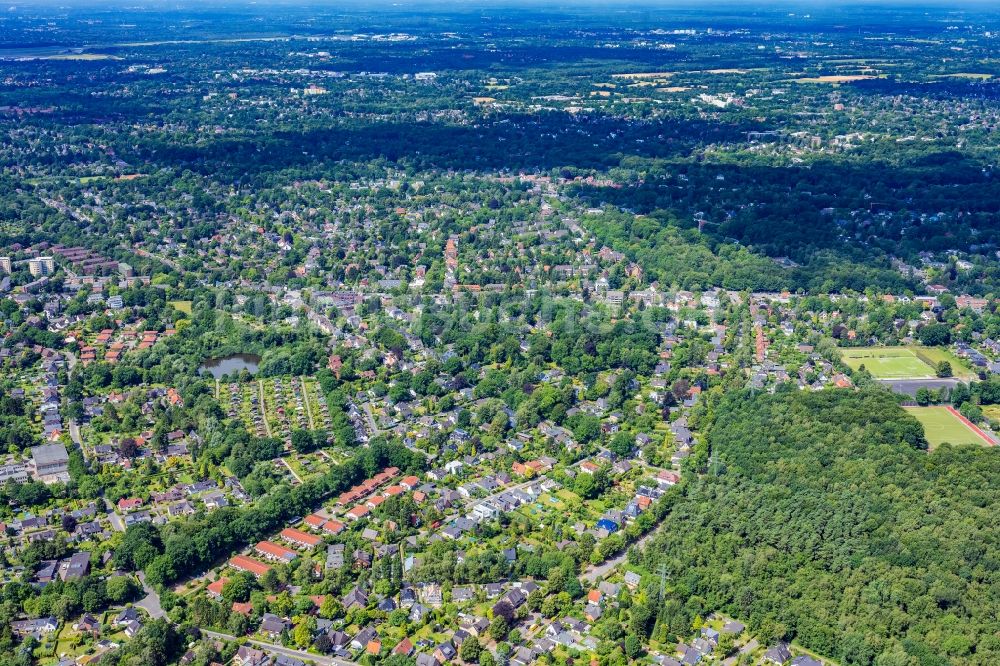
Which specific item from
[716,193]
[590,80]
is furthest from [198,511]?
[590,80]

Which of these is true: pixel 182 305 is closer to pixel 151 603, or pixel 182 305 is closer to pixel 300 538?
pixel 300 538

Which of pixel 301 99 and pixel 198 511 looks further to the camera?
pixel 301 99

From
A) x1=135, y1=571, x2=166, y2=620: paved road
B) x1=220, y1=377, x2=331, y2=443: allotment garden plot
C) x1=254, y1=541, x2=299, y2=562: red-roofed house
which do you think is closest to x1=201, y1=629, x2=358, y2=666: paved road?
x1=135, y1=571, x2=166, y2=620: paved road

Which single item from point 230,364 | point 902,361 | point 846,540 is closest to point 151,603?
point 230,364

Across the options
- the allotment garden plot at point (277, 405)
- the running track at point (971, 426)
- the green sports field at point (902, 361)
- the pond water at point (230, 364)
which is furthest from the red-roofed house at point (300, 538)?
the green sports field at point (902, 361)

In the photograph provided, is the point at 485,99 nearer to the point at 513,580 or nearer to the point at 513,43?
the point at 513,43
